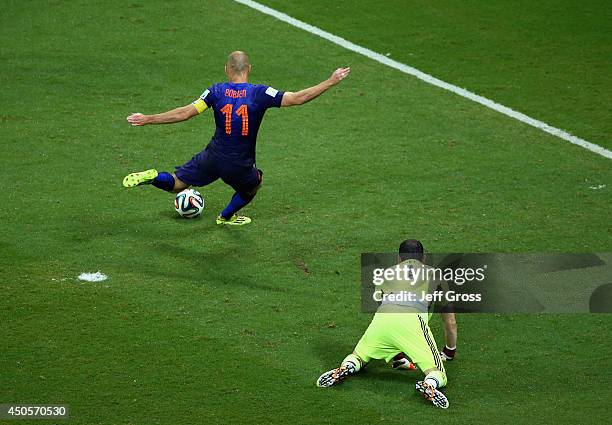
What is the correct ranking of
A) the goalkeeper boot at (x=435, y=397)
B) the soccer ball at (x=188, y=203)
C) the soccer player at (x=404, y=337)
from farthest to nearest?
1. the soccer ball at (x=188, y=203)
2. the soccer player at (x=404, y=337)
3. the goalkeeper boot at (x=435, y=397)

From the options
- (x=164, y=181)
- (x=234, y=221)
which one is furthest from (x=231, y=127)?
(x=234, y=221)

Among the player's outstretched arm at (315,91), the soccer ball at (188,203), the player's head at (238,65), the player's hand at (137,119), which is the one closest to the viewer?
the player's outstretched arm at (315,91)

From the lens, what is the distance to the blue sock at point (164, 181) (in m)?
11.1

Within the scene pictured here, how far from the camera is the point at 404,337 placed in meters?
8.64

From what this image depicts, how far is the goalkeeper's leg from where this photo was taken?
8586mm

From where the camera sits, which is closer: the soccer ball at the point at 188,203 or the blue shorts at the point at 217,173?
the blue shorts at the point at 217,173

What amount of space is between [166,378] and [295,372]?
991 millimetres

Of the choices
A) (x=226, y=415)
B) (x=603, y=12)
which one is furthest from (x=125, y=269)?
(x=603, y=12)

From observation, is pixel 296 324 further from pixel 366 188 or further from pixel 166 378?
pixel 366 188

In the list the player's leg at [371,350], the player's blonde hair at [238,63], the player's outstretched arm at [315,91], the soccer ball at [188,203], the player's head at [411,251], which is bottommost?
the player's leg at [371,350]

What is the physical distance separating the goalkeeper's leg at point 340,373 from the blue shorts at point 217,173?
113 inches

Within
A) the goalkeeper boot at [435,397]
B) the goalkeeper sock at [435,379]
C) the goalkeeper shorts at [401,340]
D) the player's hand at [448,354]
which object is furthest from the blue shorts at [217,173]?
the goalkeeper boot at [435,397]

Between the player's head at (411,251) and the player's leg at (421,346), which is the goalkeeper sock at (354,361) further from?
the player's head at (411,251)

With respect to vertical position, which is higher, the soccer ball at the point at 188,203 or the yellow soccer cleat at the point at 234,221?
the soccer ball at the point at 188,203
